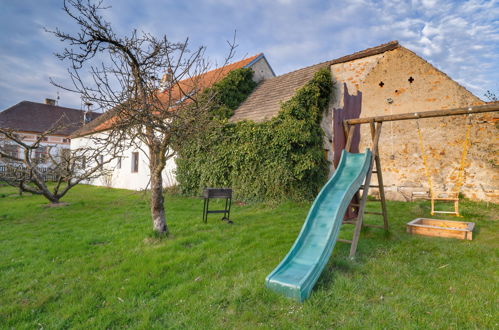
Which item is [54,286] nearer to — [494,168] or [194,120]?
[194,120]

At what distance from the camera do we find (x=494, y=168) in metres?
9.61

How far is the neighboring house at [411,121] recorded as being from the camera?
9859mm

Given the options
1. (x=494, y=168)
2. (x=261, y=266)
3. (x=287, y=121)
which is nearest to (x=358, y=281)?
(x=261, y=266)

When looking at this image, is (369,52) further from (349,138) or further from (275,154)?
(349,138)

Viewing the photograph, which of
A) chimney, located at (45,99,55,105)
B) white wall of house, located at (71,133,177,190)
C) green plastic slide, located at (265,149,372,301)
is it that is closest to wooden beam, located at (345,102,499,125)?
green plastic slide, located at (265,149,372,301)

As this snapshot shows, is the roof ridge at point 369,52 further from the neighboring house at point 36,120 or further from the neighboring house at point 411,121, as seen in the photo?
the neighboring house at point 36,120

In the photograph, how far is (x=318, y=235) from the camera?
14.8 feet

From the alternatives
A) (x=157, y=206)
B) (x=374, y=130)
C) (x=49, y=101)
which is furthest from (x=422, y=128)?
(x=49, y=101)

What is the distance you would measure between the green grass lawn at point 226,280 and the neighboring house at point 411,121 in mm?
3549

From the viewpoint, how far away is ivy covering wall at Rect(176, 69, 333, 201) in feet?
35.2

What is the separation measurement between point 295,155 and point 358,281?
23.4 ft

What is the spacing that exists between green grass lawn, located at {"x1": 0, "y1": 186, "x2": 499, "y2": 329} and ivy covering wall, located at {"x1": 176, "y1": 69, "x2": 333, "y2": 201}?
11.7 feet

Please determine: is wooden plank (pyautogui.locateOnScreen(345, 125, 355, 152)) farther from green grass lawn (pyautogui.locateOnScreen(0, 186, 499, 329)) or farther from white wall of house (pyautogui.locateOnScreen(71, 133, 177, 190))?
white wall of house (pyautogui.locateOnScreen(71, 133, 177, 190))

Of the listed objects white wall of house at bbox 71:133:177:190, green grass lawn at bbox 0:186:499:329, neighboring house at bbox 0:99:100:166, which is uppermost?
neighboring house at bbox 0:99:100:166
